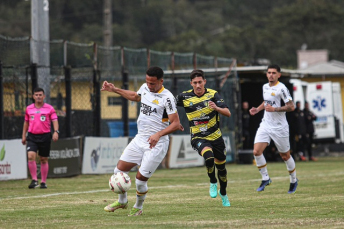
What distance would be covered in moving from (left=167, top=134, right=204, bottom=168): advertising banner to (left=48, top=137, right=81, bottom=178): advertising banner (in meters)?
4.32

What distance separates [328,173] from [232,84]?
7718 millimetres

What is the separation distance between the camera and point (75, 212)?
443 inches

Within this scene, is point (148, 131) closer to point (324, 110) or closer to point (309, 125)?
point (309, 125)

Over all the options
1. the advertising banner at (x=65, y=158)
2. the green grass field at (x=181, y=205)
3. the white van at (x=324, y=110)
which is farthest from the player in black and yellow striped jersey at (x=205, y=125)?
the white van at (x=324, y=110)

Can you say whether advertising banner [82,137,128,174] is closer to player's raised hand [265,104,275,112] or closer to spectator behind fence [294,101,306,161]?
player's raised hand [265,104,275,112]

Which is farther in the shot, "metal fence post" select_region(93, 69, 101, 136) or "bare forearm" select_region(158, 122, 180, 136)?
"metal fence post" select_region(93, 69, 101, 136)

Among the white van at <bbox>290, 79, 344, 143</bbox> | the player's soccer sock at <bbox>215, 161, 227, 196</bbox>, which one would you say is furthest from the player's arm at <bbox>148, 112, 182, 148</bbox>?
the white van at <bbox>290, 79, 344, 143</bbox>

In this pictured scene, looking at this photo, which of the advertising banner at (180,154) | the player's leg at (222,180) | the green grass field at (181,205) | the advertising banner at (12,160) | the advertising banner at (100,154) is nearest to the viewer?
the green grass field at (181,205)

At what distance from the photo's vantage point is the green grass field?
982 cm

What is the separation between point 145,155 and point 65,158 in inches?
379

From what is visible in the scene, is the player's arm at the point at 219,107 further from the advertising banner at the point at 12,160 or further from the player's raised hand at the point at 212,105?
the advertising banner at the point at 12,160

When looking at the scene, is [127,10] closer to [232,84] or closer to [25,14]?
[25,14]

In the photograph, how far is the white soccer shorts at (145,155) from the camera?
10.7 m

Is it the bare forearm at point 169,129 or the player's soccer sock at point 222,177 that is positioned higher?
the bare forearm at point 169,129
